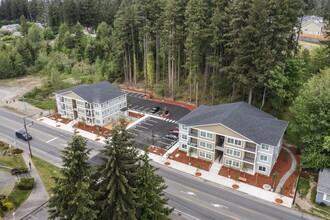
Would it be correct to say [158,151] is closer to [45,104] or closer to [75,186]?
[75,186]

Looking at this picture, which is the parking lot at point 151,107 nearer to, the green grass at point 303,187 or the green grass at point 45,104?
the green grass at point 45,104

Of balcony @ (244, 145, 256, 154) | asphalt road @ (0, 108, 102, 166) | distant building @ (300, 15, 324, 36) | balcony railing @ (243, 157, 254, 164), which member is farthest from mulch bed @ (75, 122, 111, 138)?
distant building @ (300, 15, 324, 36)

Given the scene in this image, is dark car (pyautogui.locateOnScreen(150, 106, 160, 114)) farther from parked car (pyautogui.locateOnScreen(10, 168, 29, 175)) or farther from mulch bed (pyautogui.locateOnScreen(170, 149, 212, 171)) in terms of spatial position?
parked car (pyautogui.locateOnScreen(10, 168, 29, 175))

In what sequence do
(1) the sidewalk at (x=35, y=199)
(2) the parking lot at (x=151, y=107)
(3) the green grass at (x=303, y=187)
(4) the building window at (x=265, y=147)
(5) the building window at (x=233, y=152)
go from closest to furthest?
(1) the sidewalk at (x=35, y=199)
(3) the green grass at (x=303, y=187)
(4) the building window at (x=265, y=147)
(5) the building window at (x=233, y=152)
(2) the parking lot at (x=151, y=107)

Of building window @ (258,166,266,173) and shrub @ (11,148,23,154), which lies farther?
shrub @ (11,148,23,154)

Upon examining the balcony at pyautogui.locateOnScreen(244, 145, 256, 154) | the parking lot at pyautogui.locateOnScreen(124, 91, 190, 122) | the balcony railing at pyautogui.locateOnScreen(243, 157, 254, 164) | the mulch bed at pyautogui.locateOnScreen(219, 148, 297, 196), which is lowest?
the mulch bed at pyautogui.locateOnScreen(219, 148, 297, 196)

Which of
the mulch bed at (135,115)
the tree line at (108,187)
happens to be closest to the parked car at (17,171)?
the tree line at (108,187)

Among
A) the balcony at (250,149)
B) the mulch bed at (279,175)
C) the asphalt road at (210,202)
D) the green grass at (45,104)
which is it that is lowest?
the asphalt road at (210,202)
